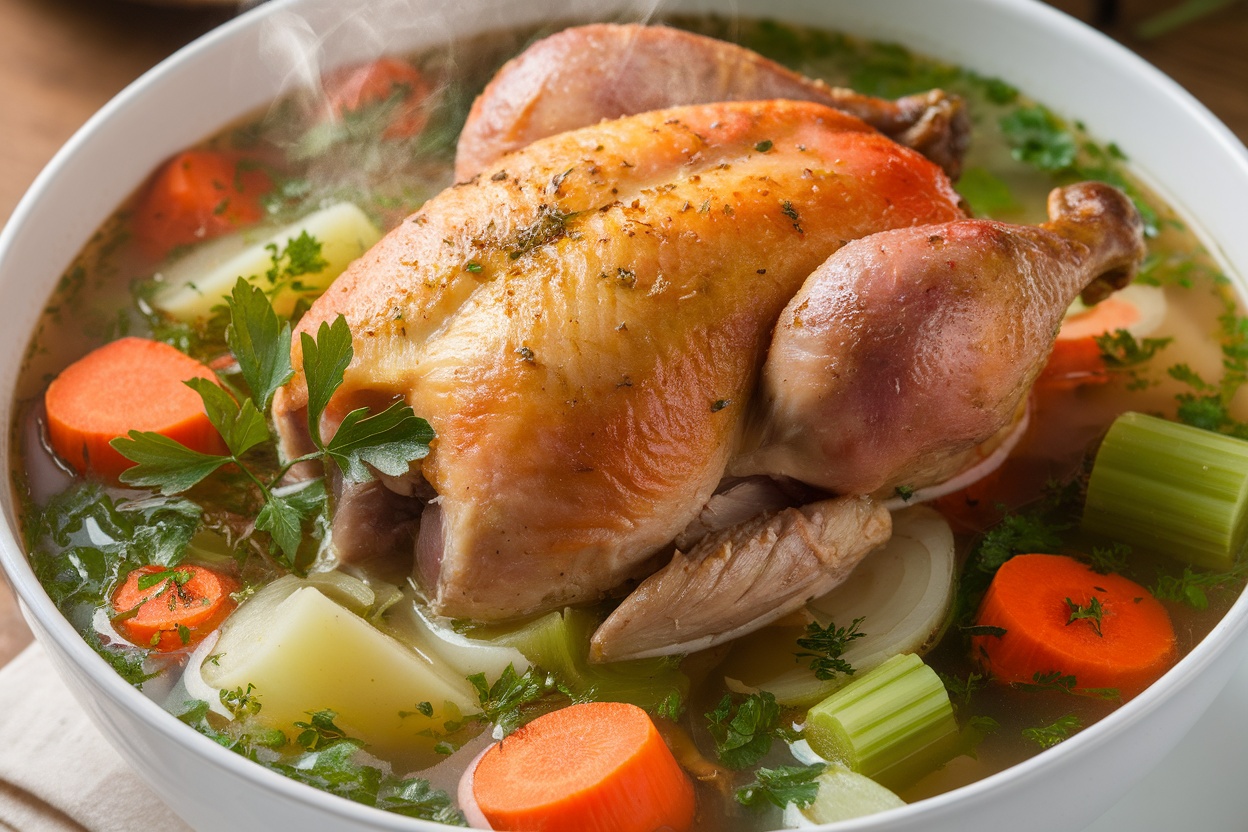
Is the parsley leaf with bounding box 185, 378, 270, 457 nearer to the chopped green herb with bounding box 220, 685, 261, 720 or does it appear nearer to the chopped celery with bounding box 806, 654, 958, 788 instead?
the chopped green herb with bounding box 220, 685, 261, 720

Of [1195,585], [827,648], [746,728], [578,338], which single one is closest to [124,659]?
[578,338]

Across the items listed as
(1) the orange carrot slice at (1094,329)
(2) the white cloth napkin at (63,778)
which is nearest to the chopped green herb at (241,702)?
(2) the white cloth napkin at (63,778)

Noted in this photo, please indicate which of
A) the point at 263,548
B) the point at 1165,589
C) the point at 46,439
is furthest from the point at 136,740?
the point at 1165,589

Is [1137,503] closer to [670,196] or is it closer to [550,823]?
[670,196]

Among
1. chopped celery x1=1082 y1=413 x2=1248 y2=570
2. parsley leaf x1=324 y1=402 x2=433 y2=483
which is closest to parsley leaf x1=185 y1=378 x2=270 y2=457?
parsley leaf x1=324 y1=402 x2=433 y2=483

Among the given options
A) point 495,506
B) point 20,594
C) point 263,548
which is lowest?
point 263,548

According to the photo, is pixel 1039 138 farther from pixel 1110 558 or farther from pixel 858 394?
pixel 858 394
